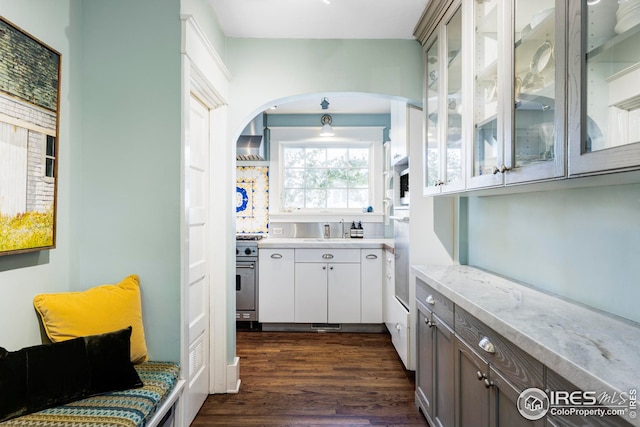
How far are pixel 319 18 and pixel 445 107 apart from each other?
1017 millimetres

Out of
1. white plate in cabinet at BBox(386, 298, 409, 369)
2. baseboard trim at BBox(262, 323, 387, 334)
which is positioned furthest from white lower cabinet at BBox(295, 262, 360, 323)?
white plate in cabinet at BBox(386, 298, 409, 369)

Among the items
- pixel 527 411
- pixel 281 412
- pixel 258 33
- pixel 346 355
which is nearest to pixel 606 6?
pixel 527 411

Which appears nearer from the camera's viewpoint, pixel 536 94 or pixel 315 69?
pixel 536 94

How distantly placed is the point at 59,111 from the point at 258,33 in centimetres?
140

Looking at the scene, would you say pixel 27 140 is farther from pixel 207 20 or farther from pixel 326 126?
pixel 326 126

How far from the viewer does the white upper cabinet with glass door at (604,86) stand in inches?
34.8

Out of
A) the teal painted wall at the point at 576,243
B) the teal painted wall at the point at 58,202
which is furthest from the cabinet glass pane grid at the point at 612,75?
the teal painted wall at the point at 58,202

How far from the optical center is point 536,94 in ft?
4.09

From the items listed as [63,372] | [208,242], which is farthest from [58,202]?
[208,242]

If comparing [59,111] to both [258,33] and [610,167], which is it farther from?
[610,167]

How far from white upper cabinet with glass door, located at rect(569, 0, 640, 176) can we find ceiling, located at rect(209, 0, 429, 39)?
1.36m

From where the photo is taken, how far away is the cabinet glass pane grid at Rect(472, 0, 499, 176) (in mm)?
1522

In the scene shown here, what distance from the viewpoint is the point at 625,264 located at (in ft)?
3.92

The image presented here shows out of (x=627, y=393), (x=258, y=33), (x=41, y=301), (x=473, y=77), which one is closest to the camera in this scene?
(x=627, y=393)
